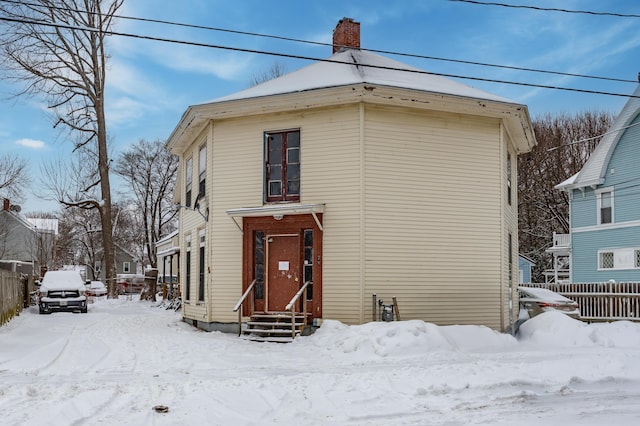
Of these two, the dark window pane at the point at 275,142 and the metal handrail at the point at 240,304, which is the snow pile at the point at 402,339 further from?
the dark window pane at the point at 275,142

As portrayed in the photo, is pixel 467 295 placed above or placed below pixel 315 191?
below

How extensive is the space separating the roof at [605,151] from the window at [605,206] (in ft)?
2.11

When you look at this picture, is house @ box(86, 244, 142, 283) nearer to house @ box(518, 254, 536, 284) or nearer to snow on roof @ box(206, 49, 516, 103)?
house @ box(518, 254, 536, 284)

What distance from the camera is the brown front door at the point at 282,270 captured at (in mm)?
15336

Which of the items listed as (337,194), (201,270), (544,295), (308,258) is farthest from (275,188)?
(544,295)

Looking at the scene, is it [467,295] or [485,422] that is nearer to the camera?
[485,422]

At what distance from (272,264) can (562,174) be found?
111ft

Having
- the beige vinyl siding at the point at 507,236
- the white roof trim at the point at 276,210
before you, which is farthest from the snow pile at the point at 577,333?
the white roof trim at the point at 276,210

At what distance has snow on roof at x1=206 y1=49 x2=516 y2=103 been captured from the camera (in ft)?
48.8

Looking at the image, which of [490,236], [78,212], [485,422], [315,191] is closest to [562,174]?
[490,236]

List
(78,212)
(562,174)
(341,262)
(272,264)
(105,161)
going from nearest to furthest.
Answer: (341,262) < (272,264) < (105,161) < (562,174) < (78,212)

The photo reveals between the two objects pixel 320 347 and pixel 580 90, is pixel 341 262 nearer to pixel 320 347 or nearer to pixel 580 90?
pixel 320 347

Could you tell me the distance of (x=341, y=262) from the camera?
1455cm

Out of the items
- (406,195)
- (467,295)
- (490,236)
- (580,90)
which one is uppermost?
(580,90)
